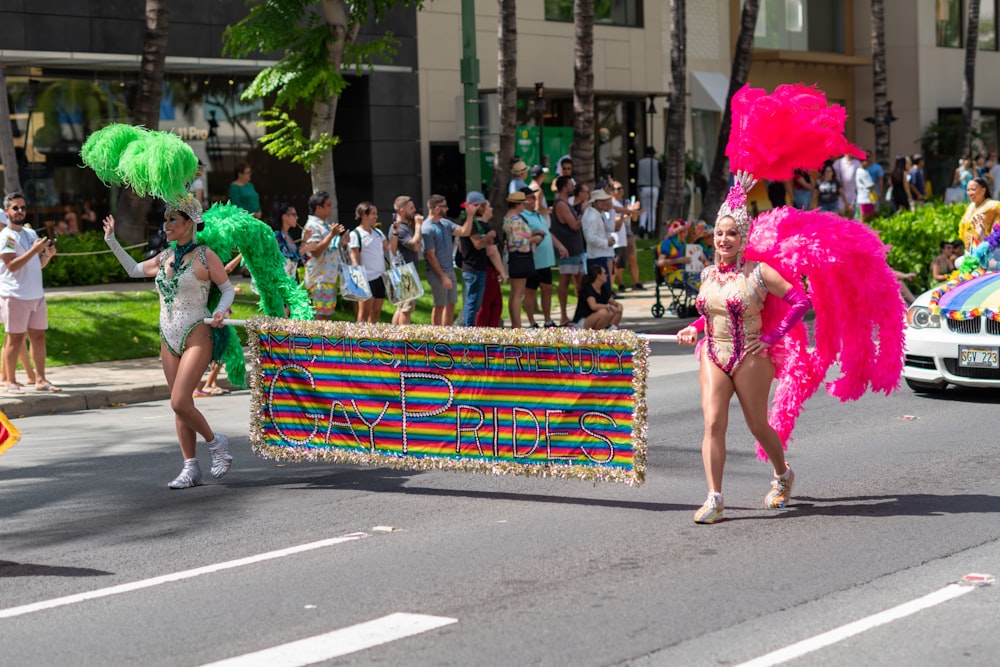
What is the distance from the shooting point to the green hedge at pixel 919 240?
21719mm

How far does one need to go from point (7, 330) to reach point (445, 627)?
31.9 ft

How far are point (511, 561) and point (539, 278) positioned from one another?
39.3ft

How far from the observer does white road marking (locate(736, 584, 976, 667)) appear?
19.2ft

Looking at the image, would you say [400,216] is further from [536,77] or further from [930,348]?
[536,77]

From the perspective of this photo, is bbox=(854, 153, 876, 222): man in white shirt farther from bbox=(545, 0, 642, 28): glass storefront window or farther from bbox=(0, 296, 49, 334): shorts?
bbox=(0, 296, 49, 334): shorts

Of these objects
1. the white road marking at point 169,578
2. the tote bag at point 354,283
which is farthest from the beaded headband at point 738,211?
the tote bag at point 354,283

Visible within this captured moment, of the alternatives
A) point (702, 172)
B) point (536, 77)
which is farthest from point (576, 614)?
point (702, 172)

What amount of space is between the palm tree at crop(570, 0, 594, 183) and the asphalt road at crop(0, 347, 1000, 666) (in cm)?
1239

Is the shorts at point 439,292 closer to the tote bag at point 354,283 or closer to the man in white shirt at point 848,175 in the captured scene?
the tote bag at point 354,283

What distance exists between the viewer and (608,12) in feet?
124

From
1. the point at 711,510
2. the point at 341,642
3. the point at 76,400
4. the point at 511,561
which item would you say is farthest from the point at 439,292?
the point at 341,642

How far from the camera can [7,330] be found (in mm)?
14758

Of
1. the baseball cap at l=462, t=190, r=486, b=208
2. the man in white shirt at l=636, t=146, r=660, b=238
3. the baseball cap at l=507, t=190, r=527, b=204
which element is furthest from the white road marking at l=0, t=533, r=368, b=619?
the man in white shirt at l=636, t=146, r=660, b=238

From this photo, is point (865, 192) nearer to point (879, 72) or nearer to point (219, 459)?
point (879, 72)
